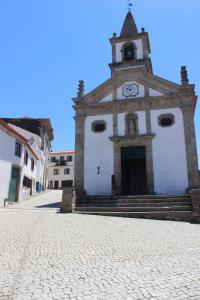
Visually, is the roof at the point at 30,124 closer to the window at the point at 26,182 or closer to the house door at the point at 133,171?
the window at the point at 26,182

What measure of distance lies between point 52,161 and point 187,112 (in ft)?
136

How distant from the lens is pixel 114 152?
59.2ft

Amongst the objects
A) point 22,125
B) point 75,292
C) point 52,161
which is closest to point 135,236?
point 75,292

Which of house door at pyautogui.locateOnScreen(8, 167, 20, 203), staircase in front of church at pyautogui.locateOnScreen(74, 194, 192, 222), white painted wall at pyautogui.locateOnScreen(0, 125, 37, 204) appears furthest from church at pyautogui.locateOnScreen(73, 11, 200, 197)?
house door at pyautogui.locateOnScreen(8, 167, 20, 203)

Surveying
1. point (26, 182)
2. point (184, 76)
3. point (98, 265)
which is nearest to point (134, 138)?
point (184, 76)

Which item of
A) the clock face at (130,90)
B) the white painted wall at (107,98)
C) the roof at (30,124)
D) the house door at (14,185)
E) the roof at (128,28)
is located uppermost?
the roof at (128,28)

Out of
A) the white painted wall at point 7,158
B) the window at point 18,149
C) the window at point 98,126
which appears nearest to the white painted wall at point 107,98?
the window at point 98,126

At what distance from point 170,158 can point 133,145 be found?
2785mm

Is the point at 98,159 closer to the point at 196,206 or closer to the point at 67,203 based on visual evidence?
the point at 67,203

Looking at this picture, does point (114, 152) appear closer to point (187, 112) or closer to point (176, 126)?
point (176, 126)

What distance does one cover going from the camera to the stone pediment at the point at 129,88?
61.9ft

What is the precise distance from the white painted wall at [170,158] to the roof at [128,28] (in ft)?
33.2

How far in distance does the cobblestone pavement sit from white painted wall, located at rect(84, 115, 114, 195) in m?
9.98

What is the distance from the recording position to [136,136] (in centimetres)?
1798
